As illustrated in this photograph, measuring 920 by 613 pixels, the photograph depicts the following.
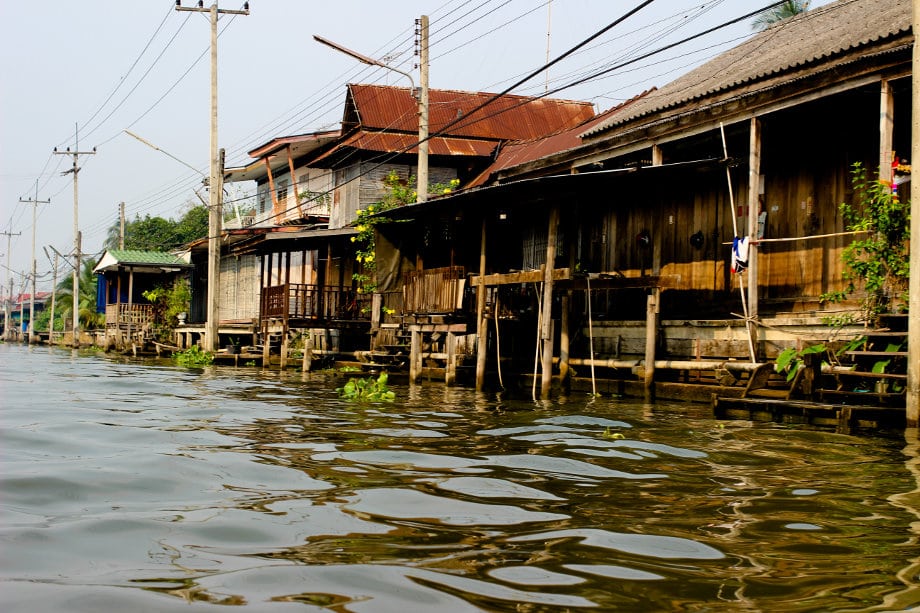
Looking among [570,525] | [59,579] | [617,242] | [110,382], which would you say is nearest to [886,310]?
[617,242]

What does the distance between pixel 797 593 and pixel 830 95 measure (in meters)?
10.4

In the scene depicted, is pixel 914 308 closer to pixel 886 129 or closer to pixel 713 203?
pixel 886 129

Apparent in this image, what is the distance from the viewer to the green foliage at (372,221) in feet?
75.5

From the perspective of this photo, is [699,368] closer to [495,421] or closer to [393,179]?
[495,421]

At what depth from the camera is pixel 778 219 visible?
14664 millimetres

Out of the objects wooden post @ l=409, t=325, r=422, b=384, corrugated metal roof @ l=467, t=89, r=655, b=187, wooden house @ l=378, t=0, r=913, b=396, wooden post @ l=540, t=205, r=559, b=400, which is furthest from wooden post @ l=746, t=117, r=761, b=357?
wooden post @ l=409, t=325, r=422, b=384

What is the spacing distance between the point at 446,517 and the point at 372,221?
16194 millimetres

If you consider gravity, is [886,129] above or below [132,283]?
above

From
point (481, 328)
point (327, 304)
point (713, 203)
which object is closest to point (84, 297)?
point (327, 304)

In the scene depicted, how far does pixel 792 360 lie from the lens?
11906mm

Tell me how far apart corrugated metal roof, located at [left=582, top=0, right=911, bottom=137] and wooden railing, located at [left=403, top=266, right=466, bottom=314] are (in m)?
3.98

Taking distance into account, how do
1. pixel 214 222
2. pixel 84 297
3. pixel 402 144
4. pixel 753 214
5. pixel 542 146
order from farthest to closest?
pixel 84 297, pixel 402 144, pixel 214 222, pixel 542 146, pixel 753 214

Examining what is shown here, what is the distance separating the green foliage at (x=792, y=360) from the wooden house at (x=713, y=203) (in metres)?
0.81

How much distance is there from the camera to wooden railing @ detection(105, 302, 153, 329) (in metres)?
38.2
